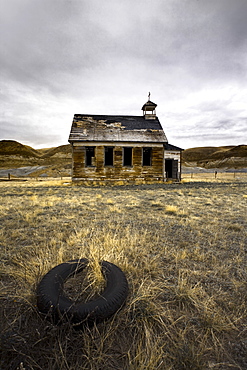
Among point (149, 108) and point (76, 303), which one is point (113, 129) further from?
point (76, 303)

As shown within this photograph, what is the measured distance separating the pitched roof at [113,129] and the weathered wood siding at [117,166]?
1.70 ft

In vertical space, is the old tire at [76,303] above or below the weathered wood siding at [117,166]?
below

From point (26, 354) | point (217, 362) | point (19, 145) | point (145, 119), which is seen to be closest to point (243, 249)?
point (217, 362)

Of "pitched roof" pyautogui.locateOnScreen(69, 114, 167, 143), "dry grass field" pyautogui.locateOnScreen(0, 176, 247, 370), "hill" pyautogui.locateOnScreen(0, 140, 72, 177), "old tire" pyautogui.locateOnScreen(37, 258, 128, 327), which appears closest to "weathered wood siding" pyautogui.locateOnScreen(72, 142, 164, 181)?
"pitched roof" pyautogui.locateOnScreen(69, 114, 167, 143)

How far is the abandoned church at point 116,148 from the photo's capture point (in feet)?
50.5

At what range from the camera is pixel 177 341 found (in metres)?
Result: 1.43

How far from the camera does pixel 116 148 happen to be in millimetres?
15734

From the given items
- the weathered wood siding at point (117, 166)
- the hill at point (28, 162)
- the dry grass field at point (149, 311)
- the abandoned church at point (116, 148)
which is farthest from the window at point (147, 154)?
the hill at point (28, 162)

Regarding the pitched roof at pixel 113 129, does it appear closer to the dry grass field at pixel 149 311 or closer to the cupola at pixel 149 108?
the cupola at pixel 149 108

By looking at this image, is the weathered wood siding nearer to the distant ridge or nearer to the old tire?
the old tire

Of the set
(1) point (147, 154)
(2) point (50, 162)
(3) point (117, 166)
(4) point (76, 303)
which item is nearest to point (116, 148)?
(3) point (117, 166)

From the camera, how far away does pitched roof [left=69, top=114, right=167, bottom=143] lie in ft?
50.7

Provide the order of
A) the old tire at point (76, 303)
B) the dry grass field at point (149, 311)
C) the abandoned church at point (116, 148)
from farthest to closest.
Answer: the abandoned church at point (116, 148)
the old tire at point (76, 303)
the dry grass field at point (149, 311)

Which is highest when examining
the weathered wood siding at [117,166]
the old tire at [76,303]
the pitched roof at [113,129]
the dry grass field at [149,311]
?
the pitched roof at [113,129]
